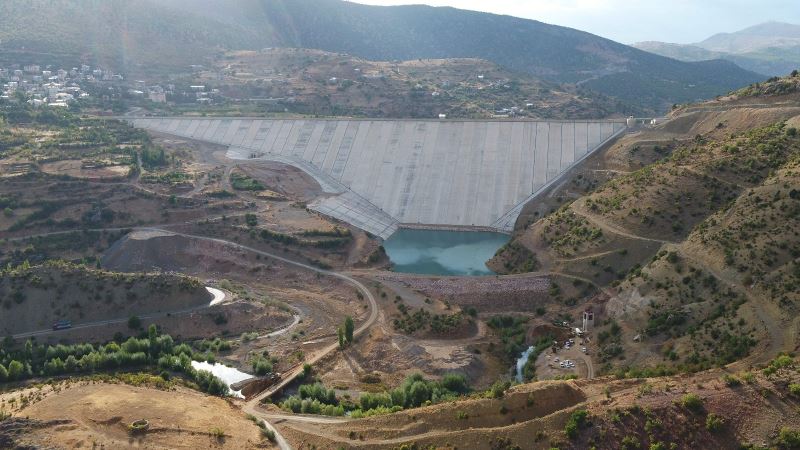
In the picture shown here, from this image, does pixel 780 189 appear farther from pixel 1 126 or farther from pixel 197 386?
pixel 1 126

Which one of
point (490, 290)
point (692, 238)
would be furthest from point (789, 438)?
point (490, 290)

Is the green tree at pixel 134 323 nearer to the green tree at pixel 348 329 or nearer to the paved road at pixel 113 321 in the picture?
the paved road at pixel 113 321

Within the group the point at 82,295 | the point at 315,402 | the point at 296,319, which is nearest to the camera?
the point at 315,402

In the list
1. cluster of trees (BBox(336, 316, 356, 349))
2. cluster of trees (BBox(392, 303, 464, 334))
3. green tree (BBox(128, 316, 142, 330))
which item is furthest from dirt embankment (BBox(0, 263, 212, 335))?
cluster of trees (BBox(392, 303, 464, 334))

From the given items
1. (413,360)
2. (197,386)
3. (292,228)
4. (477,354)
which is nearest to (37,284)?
(197,386)

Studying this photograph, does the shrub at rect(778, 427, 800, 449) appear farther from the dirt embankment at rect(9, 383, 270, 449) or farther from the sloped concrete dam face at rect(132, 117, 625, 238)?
the sloped concrete dam face at rect(132, 117, 625, 238)

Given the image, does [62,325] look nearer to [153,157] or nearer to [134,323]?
[134,323]

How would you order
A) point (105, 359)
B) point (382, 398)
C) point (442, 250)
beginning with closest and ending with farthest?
point (382, 398)
point (105, 359)
point (442, 250)
